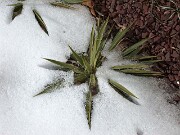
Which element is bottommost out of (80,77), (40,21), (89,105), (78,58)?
(89,105)

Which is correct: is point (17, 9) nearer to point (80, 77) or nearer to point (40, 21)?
point (40, 21)

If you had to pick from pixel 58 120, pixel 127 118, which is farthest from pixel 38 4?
pixel 127 118

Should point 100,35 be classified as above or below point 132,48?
above

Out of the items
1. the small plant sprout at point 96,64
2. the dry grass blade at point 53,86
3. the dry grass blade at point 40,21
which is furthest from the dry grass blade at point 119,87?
the dry grass blade at point 40,21

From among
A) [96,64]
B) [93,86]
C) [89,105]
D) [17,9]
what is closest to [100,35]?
[96,64]

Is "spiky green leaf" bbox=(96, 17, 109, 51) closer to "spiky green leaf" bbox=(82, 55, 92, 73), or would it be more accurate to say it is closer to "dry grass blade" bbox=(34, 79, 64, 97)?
"spiky green leaf" bbox=(82, 55, 92, 73)
